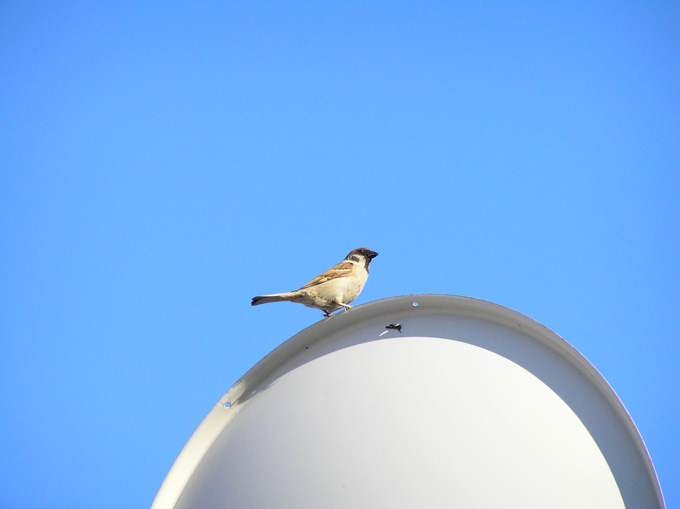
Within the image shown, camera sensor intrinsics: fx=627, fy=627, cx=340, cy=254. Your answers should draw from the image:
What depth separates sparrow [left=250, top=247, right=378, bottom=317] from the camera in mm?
4969

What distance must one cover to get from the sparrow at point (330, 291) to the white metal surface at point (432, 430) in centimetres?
214

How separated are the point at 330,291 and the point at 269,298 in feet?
1.60

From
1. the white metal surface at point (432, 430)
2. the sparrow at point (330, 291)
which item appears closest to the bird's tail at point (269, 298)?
the sparrow at point (330, 291)

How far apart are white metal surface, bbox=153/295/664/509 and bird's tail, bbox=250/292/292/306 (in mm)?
2086

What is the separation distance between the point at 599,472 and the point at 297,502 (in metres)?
1.00

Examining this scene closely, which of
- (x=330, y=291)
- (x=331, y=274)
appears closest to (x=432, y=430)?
(x=330, y=291)

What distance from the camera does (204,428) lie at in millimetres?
2861

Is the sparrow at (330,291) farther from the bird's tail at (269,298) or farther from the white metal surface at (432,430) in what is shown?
the white metal surface at (432,430)

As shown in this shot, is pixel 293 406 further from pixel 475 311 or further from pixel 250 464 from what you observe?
pixel 475 311

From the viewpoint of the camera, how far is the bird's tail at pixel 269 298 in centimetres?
488

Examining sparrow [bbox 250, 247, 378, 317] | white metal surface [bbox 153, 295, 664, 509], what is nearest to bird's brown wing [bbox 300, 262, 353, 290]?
sparrow [bbox 250, 247, 378, 317]

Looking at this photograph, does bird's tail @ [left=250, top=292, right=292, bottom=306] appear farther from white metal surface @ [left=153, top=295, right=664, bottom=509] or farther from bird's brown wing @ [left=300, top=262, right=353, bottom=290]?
white metal surface @ [left=153, top=295, right=664, bottom=509]

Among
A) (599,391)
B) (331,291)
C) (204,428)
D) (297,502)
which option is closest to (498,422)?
(599,391)

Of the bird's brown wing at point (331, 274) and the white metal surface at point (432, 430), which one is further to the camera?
the bird's brown wing at point (331, 274)
